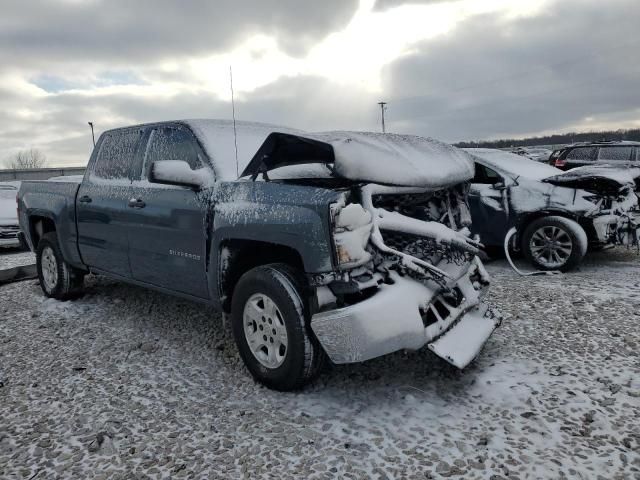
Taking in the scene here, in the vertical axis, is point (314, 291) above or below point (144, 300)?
above

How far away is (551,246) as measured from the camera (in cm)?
593

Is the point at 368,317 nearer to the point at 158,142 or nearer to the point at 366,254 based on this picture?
the point at 366,254

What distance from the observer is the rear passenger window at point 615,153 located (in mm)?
11766

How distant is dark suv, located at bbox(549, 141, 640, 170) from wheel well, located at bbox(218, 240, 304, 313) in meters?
10.8

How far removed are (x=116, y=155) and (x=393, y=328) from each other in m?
3.27

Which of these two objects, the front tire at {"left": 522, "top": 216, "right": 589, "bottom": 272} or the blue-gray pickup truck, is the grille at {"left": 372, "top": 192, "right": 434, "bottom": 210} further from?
the front tire at {"left": 522, "top": 216, "right": 589, "bottom": 272}

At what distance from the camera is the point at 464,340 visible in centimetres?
301

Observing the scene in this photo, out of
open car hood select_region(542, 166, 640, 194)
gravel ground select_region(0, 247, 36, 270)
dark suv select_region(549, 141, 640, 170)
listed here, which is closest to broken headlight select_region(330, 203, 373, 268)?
open car hood select_region(542, 166, 640, 194)

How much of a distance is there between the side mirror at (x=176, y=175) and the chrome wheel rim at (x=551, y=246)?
4.33 meters

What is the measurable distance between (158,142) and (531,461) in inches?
136

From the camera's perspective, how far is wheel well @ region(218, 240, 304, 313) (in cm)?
312

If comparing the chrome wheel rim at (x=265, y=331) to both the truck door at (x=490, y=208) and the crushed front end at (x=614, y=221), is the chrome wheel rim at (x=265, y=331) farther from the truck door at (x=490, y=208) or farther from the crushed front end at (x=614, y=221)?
the crushed front end at (x=614, y=221)

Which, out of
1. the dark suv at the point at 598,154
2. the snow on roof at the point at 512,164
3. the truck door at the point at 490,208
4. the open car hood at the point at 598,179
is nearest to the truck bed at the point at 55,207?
the truck door at the point at 490,208

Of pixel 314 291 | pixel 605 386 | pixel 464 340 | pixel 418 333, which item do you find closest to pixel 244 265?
pixel 314 291
